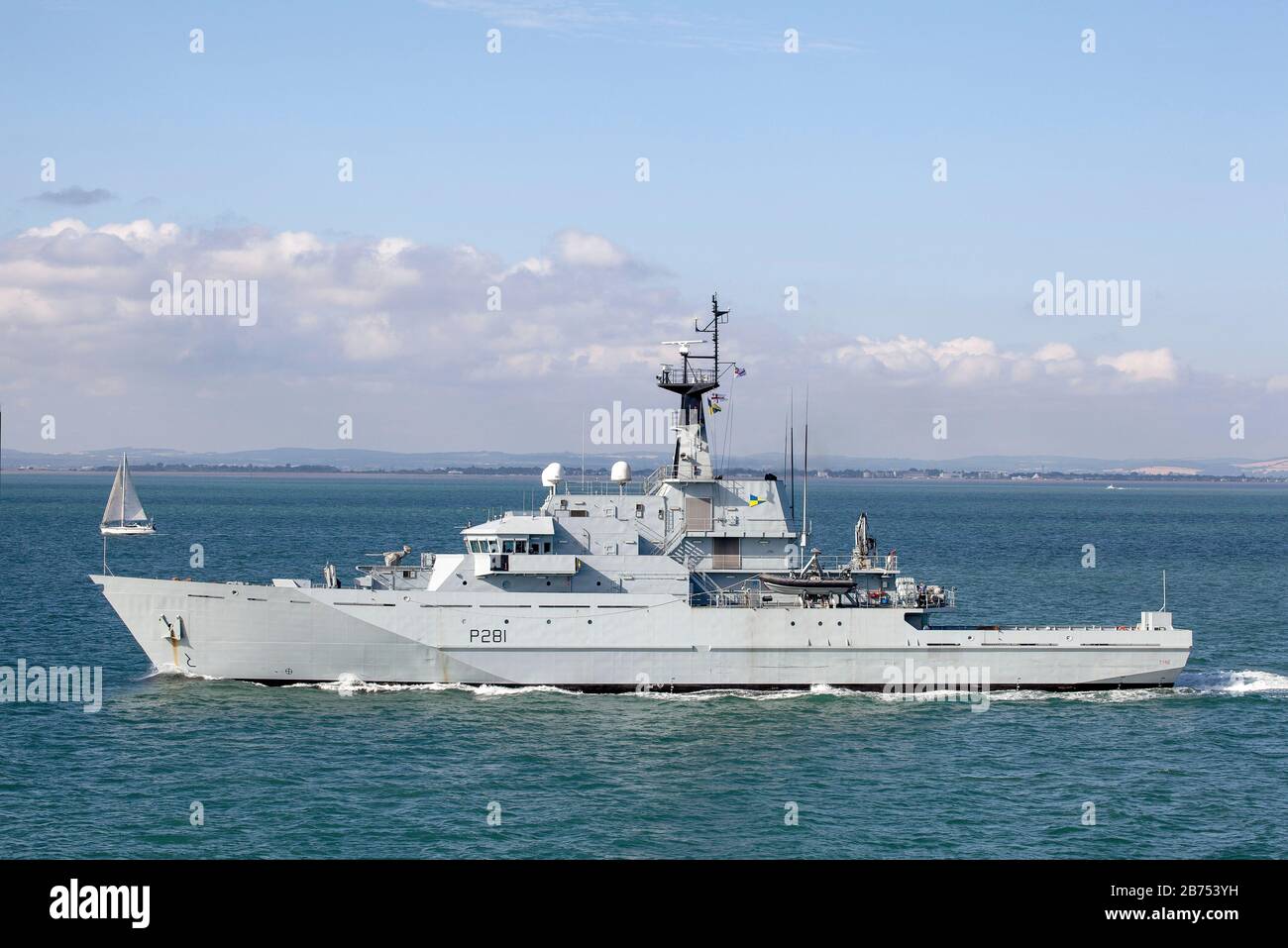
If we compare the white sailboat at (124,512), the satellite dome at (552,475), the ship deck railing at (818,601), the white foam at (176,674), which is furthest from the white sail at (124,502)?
the ship deck railing at (818,601)

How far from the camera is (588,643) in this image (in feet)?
102

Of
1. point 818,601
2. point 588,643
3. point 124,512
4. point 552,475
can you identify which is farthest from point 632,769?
point 124,512

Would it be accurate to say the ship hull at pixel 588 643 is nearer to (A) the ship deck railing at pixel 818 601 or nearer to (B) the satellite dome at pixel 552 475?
(A) the ship deck railing at pixel 818 601

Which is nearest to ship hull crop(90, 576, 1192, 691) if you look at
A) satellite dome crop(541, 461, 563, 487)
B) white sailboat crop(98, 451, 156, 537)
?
satellite dome crop(541, 461, 563, 487)

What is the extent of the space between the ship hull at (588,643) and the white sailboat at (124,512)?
5085cm

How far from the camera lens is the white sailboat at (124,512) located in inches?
3137

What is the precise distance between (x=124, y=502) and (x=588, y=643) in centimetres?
6215

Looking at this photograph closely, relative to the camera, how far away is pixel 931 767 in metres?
24.9

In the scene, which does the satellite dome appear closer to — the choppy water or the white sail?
the choppy water

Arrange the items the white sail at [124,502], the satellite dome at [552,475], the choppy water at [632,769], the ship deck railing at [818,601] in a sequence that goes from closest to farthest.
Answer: the choppy water at [632,769] → the ship deck railing at [818,601] → the satellite dome at [552,475] → the white sail at [124,502]

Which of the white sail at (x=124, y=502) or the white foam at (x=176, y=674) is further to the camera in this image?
the white sail at (x=124, y=502)
